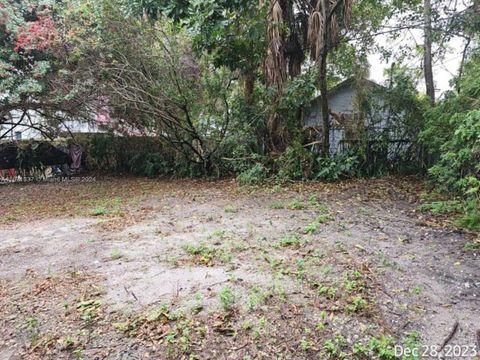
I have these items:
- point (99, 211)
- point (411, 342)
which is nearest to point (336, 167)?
point (99, 211)

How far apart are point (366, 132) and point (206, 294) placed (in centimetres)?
623

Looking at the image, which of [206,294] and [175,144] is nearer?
[206,294]

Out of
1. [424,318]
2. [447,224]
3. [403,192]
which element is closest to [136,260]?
[424,318]

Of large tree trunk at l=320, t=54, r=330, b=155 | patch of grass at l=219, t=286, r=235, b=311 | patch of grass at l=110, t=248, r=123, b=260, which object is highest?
large tree trunk at l=320, t=54, r=330, b=155

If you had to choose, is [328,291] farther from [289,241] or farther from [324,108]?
[324,108]

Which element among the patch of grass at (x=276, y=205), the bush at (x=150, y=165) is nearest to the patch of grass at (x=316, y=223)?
the patch of grass at (x=276, y=205)

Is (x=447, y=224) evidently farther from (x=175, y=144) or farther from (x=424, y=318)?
(x=175, y=144)

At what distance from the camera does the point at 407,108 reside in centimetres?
728

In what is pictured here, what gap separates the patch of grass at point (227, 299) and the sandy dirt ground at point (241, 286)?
0.03ft

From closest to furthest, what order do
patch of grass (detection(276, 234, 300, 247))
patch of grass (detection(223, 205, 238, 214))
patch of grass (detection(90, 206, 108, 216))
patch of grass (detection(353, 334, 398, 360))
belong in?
1. patch of grass (detection(353, 334, 398, 360))
2. patch of grass (detection(276, 234, 300, 247))
3. patch of grass (detection(223, 205, 238, 214))
4. patch of grass (detection(90, 206, 108, 216))

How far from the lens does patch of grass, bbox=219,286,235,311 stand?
2.21 m

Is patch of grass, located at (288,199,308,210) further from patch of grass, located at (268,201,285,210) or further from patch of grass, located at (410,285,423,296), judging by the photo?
patch of grass, located at (410,285,423,296)

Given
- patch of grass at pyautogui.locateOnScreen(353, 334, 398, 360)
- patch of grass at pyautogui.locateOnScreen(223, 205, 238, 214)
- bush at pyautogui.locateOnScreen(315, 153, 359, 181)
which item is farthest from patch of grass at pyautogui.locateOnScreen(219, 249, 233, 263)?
bush at pyautogui.locateOnScreen(315, 153, 359, 181)

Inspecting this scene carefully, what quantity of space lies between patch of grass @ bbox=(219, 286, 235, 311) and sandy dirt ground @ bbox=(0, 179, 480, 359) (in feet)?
0.03
